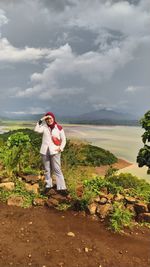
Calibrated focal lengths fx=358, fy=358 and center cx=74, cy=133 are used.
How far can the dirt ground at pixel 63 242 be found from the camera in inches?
245

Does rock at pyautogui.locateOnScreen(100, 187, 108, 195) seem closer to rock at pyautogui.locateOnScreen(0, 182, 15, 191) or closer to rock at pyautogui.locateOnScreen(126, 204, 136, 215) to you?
rock at pyautogui.locateOnScreen(126, 204, 136, 215)

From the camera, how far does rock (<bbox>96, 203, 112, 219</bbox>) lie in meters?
8.16

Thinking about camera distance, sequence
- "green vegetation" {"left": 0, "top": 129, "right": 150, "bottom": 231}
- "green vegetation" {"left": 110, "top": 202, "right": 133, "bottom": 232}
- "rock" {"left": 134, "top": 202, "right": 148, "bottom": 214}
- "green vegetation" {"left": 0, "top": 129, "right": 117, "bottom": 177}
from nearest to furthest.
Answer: "green vegetation" {"left": 110, "top": 202, "right": 133, "bottom": 232}
"green vegetation" {"left": 0, "top": 129, "right": 150, "bottom": 231}
"rock" {"left": 134, "top": 202, "right": 148, "bottom": 214}
"green vegetation" {"left": 0, "top": 129, "right": 117, "bottom": 177}

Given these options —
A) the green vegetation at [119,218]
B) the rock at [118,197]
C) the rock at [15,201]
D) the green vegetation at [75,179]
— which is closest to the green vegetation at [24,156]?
the green vegetation at [75,179]

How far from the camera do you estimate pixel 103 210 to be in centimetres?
821

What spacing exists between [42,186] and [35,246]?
128 inches

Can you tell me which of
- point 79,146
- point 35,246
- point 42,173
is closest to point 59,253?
point 35,246

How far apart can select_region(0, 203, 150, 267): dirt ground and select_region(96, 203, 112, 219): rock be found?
25 centimetres

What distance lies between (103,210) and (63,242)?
5.48 ft

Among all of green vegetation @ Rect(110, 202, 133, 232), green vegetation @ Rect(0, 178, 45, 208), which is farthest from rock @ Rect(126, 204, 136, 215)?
green vegetation @ Rect(0, 178, 45, 208)

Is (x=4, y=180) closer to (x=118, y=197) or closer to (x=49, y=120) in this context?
(x=49, y=120)

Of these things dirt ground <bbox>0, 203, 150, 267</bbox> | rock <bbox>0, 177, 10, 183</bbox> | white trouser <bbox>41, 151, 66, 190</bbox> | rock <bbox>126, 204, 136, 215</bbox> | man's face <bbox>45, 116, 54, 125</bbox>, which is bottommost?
dirt ground <bbox>0, 203, 150, 267</bbox>

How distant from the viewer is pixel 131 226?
315 inches

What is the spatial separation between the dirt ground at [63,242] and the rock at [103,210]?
0.25m
